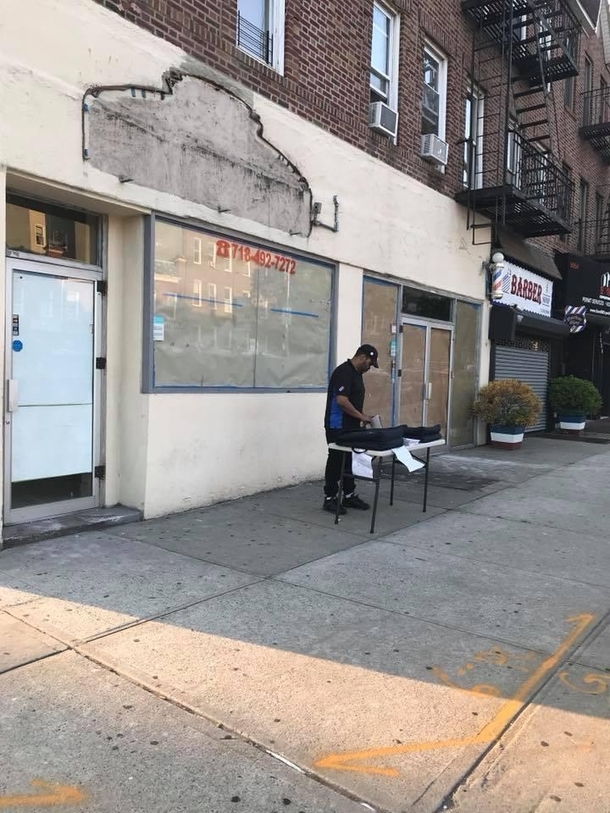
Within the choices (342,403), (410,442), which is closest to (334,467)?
(342,403)

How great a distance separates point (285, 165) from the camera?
7676 mm

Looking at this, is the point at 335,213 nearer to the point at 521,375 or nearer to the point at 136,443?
the point at 136,443

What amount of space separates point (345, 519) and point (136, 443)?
2.19 metres

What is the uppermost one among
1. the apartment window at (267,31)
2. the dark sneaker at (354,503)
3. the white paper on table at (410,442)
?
the apartment window at (267,31)

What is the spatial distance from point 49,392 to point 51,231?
1418 mm

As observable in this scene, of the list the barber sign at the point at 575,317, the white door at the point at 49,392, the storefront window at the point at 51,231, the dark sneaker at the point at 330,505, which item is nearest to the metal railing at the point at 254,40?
the storefront window at the point at 51,231

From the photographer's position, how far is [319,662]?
3.56 metres

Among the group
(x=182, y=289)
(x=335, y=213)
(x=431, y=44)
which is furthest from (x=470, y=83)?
(x=182, y=289)

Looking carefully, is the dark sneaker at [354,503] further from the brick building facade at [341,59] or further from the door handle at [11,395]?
the brick building facade at [341,59]

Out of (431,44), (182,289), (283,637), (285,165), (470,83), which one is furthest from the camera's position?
(470,83)

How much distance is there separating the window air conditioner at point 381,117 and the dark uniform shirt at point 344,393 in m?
4.24

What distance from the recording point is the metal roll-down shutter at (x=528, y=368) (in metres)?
13.9

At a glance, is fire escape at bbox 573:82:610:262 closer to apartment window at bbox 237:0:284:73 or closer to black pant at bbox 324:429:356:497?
apartment window at bbox 237:0:284:73

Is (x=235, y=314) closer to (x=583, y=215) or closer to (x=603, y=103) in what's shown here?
(x=583, y=215)
